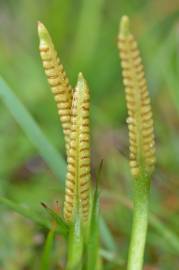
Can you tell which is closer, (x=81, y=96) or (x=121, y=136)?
(x=81, y=96)

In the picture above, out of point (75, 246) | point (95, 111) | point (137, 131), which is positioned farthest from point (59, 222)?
point (95, 111)

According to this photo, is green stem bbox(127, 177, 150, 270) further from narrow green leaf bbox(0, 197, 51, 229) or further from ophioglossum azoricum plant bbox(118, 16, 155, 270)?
narrow green leaf bbox(0, 197, 51, 229)

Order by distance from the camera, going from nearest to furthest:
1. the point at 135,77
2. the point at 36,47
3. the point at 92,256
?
the point at 135,77
the point at 92,256
the point at 36,47

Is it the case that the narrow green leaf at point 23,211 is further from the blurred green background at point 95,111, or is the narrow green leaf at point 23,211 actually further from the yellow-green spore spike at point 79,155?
the blurred green background at point 95,111

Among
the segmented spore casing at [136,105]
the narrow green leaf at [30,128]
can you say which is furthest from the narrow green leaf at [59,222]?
the narrow green leaf at [30,128]

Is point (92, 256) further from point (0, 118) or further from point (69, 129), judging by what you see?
point (0, 118)

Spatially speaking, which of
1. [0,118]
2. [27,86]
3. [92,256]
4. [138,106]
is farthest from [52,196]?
[138,106]
